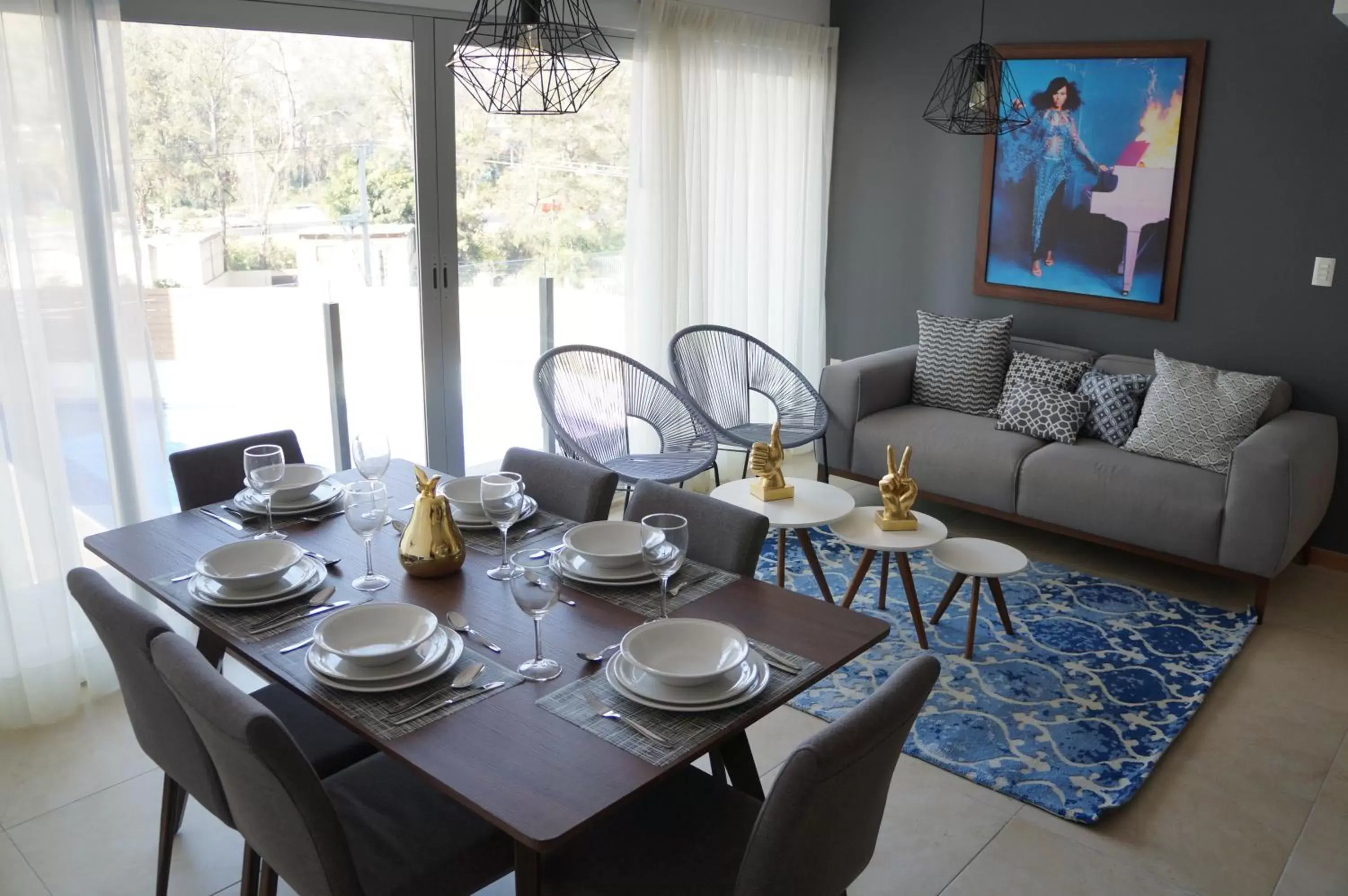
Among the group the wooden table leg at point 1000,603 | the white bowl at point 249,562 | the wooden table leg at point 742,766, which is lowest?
the wooden table leg at point 1000,603

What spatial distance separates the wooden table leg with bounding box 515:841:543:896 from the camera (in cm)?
166

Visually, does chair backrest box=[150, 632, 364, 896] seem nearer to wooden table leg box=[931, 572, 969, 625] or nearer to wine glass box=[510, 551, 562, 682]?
wine glass box=[510, 551, 562, 682]

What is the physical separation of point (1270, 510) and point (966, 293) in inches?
78.4

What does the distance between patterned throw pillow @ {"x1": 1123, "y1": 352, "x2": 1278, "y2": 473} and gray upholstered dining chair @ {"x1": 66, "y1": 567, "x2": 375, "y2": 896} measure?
3.29 m

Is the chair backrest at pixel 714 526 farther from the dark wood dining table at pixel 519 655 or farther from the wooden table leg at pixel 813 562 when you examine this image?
the wooden table leg at pixel 813 562

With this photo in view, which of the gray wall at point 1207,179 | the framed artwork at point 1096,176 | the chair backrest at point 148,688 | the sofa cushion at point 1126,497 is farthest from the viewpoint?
the framed artwork at point 1096,176

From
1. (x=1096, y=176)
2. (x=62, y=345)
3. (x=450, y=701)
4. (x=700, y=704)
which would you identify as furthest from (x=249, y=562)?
(x=1096, y=176)

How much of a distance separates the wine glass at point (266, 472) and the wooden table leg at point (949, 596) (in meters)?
2.14

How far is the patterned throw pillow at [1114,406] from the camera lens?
4.50 metres

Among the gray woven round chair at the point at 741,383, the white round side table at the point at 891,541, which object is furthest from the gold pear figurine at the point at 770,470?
the gray woven round chair at the point at 741,383

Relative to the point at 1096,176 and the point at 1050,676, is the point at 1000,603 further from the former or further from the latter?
the point at 1096,176

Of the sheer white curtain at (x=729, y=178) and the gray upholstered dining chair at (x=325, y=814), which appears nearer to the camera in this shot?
the gray upholstered dining chair at (x=325, y=814)

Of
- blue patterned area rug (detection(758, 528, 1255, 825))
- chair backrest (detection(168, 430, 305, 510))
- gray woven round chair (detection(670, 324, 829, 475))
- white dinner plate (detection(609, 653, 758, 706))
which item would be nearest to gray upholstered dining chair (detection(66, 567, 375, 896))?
white dinner plate (detection(609, 653, 758, 706))

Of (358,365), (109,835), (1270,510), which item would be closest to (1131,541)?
(1270,510)
